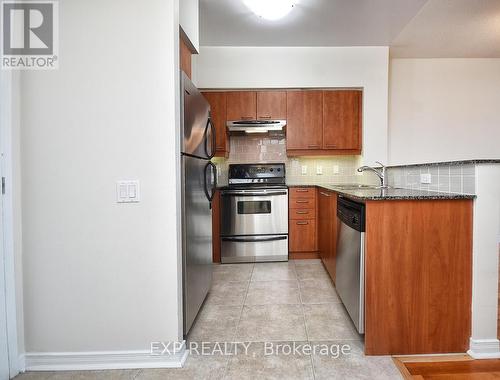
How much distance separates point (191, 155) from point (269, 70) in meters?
2.41

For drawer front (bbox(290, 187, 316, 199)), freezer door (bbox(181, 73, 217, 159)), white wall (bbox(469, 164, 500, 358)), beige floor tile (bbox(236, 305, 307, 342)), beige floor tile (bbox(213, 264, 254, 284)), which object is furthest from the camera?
drawer front (bbox(290, 187, 316, 199))

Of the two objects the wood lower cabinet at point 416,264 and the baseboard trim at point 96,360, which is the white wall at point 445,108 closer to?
the wood lower cabinet at point 416,264

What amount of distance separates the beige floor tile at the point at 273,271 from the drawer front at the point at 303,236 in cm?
26

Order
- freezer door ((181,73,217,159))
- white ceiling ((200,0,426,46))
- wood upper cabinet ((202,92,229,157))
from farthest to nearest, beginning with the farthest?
wood upper cabinet ((202,92,229,157)), white ceiling ((200,0,426,46)), freezer door ((181,73,217,159))

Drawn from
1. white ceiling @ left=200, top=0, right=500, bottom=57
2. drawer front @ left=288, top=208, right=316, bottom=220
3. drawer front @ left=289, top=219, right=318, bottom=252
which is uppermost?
white ceiling @ left=200, top=0, right=500, bottom=57

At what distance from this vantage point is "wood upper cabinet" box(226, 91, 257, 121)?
3.76m

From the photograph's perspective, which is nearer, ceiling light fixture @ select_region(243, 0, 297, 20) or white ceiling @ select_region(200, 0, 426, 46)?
ceiling light fixture @ select_region(243, 0, 297, 20)

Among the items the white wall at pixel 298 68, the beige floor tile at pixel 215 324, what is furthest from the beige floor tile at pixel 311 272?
the white wall at pixel 298 68

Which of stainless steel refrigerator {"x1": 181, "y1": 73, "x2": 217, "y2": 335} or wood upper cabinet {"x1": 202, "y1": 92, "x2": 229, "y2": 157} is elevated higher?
wood upper cabinet {"x1": 202, "y1": 92, "x2": 229, "y2": 157}

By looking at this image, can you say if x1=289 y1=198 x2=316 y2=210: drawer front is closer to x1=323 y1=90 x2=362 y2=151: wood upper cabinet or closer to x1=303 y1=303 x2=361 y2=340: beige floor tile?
x1=323 y1=90 x2=362 y2=151: wood upper cabinet

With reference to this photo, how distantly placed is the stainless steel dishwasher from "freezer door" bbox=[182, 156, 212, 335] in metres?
1.07

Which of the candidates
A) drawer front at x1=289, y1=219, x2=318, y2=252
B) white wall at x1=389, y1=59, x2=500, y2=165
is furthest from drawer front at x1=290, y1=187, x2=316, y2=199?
white wall at x1=389, y1=59, x2=500, y2=165

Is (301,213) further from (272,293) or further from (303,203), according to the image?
(272,293)

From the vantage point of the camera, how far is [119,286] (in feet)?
5.20
